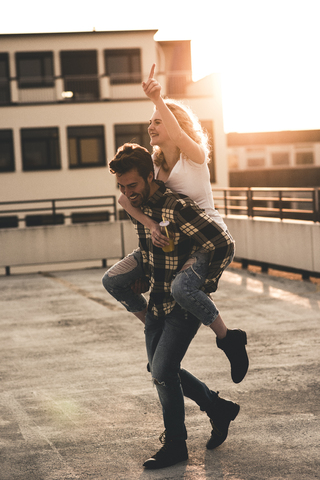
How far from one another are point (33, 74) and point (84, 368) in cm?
2621

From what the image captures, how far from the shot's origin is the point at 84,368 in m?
6.14

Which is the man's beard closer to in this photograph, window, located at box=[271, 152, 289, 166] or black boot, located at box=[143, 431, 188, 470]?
black boot, located at box=[143, 431, 188, 470]

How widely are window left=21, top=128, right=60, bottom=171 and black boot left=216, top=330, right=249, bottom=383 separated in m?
26.7

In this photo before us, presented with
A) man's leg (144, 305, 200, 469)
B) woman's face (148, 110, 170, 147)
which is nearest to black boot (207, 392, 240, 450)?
man's leg (144, 305, 200, 469)

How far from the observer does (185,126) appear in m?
3.62

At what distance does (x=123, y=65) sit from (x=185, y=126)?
1109 inches

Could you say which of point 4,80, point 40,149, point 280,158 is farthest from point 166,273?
point 280,158

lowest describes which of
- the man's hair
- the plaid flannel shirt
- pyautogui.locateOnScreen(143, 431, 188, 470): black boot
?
pyautogui.locateOnScreen(143, 431, 188, 470): black boot

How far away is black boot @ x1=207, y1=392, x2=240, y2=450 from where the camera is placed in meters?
3.93

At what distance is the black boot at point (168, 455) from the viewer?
12.1 feet

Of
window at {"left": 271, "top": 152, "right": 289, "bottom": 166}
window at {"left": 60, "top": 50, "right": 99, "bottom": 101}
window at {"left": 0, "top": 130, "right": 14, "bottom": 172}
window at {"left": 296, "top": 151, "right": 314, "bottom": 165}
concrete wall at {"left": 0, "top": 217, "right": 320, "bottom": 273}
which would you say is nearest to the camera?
concrete wall at {"left": 0, "top": 217, "right": 320, "bottom": 273}

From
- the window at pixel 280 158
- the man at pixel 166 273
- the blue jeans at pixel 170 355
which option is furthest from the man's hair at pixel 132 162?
the window at pixel 280 158

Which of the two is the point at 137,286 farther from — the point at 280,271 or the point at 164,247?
the point at 280,271

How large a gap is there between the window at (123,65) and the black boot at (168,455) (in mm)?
28004
